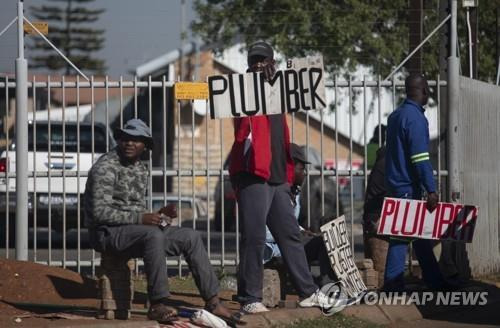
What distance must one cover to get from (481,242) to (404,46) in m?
12.2

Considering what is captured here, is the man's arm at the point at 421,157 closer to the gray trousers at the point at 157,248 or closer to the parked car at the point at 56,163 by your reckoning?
the gray trousers at the point at 157,248

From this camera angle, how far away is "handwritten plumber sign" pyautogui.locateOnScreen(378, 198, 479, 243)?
10.3 m

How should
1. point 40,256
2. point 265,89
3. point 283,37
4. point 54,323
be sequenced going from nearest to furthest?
point 54,323 < point 265,89 < point 40,256 < point 283,37

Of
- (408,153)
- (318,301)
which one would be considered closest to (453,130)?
(408,153)

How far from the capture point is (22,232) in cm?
1211

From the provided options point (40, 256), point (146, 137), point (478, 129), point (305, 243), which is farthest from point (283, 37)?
point (146, 137)

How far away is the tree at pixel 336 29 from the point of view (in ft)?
78.1

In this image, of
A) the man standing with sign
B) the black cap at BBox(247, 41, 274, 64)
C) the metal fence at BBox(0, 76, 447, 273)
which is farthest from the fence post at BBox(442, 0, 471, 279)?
the black cap at BBox(247, 41, 274, 64)

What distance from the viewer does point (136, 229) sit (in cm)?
878

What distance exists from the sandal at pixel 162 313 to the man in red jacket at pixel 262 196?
0.81m

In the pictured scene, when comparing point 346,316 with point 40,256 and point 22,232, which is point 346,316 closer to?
point 22,232

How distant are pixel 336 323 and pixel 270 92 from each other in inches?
71.7

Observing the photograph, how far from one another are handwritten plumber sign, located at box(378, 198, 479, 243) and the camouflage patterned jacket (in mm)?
2277

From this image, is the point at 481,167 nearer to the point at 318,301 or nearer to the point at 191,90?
the point at 191,90
